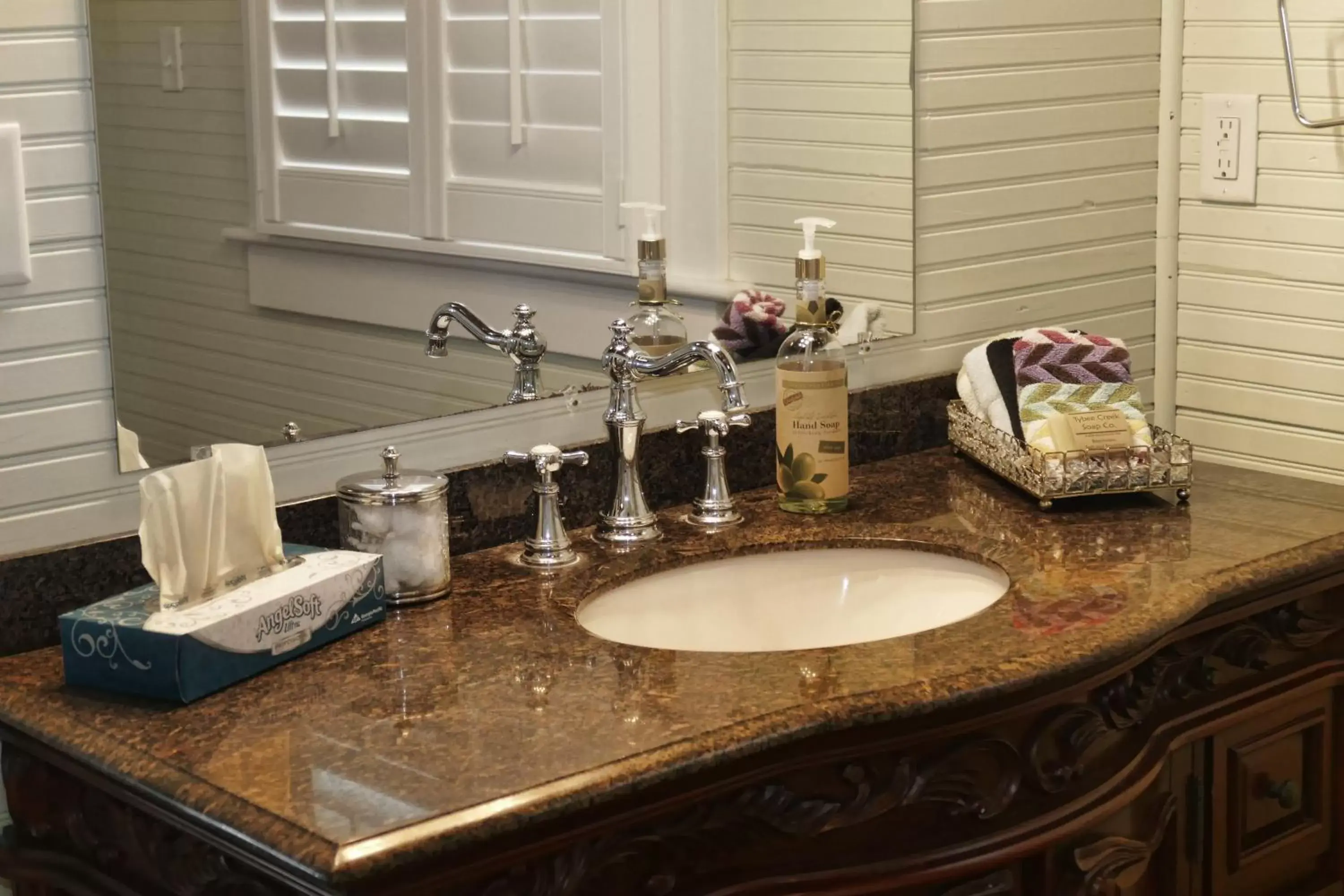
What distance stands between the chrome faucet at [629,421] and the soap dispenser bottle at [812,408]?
10 cm

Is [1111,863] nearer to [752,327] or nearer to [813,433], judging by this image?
[813,433]

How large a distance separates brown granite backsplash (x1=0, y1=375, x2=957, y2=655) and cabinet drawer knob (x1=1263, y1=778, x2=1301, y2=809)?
1.73ft

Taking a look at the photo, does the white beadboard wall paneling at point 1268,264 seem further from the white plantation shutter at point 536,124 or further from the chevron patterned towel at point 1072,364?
the white plantation shutter at point 536,124

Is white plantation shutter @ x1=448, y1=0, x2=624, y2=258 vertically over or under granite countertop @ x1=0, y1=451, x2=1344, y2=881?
over

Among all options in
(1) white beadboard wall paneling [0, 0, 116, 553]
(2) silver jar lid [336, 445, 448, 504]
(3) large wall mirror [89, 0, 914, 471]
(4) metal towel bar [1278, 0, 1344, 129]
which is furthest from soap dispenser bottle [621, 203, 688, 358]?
(4) metal towel bar [1278, 0, 1344, 129]

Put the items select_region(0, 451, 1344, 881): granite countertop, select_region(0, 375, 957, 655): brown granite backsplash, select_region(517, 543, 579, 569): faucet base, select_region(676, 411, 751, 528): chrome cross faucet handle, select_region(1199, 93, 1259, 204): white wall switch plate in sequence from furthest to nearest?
select_region(1199, 93, 1259, 204): white wall switch plate, select_region(676, 411, 751, 528): chrome cross faucet handle, select_region(517, 543, 579, 569): faucet base, select_region(0, 375, 957, 655): brown granite backsplash, select_region(0, 451, 1344, 881): granite countertop

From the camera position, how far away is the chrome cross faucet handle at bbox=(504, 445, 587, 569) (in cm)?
143

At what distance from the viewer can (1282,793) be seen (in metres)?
1.50

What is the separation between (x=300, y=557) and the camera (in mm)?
1264

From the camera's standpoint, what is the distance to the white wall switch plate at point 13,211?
1184 mm

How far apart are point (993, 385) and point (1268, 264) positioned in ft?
1.41

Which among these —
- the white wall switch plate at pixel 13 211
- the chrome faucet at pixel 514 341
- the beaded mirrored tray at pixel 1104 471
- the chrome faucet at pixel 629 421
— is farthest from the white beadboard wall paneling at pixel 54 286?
the beaded mirrored tray at pixel 1104 471

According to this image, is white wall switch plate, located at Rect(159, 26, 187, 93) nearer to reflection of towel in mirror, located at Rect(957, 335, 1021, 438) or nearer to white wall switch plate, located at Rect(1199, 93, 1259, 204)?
reflection of towel in mirror, located at Rect(957, 335, 1021, 438)

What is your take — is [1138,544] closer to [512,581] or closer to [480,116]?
[512,581]
